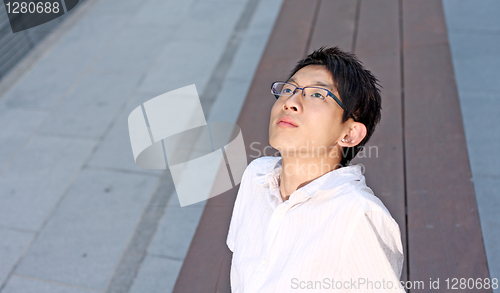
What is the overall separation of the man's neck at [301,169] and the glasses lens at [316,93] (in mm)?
209

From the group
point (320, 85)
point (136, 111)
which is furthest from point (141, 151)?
point (320, 85)

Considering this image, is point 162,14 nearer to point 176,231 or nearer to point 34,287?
point 176,231

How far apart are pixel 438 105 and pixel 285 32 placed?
1634 mm

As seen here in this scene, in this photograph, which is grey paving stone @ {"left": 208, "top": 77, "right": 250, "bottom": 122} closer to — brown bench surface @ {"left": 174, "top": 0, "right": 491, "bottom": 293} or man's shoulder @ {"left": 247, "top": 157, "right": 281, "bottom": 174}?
brown bench surface @ {"left": 174, "top": 0, "right": 491, "bottom": 293}

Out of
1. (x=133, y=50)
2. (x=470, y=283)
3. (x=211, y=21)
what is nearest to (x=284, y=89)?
(x=470, y=283)

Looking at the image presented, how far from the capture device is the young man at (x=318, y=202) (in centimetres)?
126

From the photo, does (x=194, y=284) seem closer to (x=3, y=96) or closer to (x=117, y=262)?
(x=117, y=262)

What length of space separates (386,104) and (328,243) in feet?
6.79

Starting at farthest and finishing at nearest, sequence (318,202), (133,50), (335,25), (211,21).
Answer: (211,21), (133,50), (335,25), (318,202)

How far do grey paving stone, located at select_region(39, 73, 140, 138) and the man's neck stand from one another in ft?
7.54

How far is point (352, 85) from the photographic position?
1.46m

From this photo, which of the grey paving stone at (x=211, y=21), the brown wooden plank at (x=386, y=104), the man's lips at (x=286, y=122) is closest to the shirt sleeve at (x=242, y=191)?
the man's lips at (x=286, y=122)

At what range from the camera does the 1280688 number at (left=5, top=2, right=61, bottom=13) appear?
4.47 metres

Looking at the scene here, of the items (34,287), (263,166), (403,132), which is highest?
(263,166)
